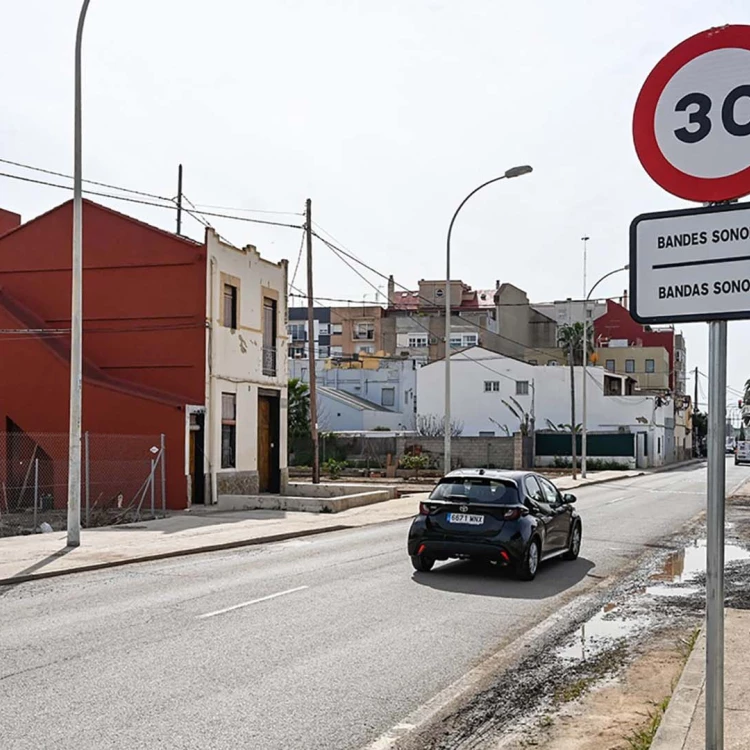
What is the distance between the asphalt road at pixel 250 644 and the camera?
6.80 metres

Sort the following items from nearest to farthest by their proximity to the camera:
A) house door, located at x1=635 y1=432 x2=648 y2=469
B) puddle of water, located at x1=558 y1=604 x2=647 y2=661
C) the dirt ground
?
the dirt ground → puddle of water, located at x1=558 y1=604 x2=647 y2=661 → house door, located at x1=635 y1=432 x2=648 y2=469

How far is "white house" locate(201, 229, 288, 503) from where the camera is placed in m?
29.8

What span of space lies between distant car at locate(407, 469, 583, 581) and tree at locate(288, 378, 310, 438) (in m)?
38.3

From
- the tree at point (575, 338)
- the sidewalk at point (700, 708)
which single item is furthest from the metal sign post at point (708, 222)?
the tree at point (575, 338)

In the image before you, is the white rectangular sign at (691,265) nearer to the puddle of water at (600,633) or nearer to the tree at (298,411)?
the puddle of water at (600,633)

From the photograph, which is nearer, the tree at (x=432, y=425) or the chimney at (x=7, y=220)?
the chimney at (x=7, y=220)

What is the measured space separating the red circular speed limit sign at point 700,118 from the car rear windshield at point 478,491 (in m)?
10.5

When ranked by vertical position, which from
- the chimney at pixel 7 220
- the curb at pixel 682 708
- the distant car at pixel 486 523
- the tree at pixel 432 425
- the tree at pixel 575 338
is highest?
the chimney at pixel 7 220

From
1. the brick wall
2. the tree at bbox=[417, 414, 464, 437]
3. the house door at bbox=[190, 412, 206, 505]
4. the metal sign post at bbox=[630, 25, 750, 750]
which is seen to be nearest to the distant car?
the metal sign post at bbox=[630, 25, 750, 750]

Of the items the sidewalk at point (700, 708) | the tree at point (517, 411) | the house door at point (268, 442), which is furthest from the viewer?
the tree at point (517, 411)

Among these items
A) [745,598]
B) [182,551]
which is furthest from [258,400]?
[745,598]

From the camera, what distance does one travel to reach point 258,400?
33.5m

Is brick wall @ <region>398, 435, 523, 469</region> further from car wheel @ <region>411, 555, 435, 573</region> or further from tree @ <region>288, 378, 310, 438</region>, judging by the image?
car wheel @ <region>411, 555, 435, 573</region>

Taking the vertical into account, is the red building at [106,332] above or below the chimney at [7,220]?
below
